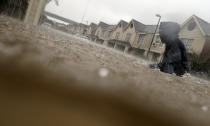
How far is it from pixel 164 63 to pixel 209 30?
65.6 ft

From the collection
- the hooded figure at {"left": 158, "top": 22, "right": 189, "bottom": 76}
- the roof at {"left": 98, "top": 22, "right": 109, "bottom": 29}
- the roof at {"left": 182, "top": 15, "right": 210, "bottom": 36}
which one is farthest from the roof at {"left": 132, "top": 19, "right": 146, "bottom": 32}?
the hooded figure at {"left": 158, "top": 22, "right": 189, "bottom": 76}

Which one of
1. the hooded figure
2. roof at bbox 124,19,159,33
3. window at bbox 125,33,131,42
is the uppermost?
roof at bbox 124,19,159,33

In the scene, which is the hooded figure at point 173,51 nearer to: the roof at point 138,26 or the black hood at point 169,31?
the black hood at point 169,31

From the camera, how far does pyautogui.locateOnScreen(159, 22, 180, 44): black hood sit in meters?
4.07

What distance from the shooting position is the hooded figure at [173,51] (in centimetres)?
405

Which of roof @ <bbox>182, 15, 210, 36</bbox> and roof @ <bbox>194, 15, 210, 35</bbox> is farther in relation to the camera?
roof @ <bbox>194, 15, 210, 35</bbox>

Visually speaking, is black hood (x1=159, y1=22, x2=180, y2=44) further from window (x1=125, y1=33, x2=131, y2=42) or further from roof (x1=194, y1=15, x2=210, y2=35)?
window (x1=125, y1=33, x2=131, y2=42)

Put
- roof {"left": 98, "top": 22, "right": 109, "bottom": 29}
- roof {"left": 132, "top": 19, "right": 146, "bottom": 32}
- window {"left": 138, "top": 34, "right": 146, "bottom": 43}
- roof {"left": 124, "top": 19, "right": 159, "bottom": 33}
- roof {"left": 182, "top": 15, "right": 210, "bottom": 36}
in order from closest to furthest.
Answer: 1. roof {"left": 182, "top": 15, "right": 210, "bottom": 36}
2. window {"left": 138, "top": 34, "right": 146, "bottom": 43}
3. roof {"left": 124, "top": 19, "right": 159, "bottom": 33}
4. roof {"left": 132, "top": 19, "right": 146, "bottom": 32}
5. roof {"left": 98, "top": 22, "right": 109, "bottom": 29}

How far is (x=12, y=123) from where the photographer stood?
0.33m

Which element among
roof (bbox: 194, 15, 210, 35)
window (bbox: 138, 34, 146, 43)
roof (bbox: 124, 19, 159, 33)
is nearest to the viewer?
roof (bbox: 194, 15, 210, 35)

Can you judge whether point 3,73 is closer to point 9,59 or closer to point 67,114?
point 9,59

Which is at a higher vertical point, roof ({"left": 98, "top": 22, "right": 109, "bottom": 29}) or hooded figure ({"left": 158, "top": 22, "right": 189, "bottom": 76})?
roof ({"left": 98, "top": 22, "right": 109, "bottom": 29})

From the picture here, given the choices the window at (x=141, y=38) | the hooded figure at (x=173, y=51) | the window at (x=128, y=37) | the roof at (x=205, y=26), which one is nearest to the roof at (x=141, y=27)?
the window at (x=141, y=38)

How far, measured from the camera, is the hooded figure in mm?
4055
